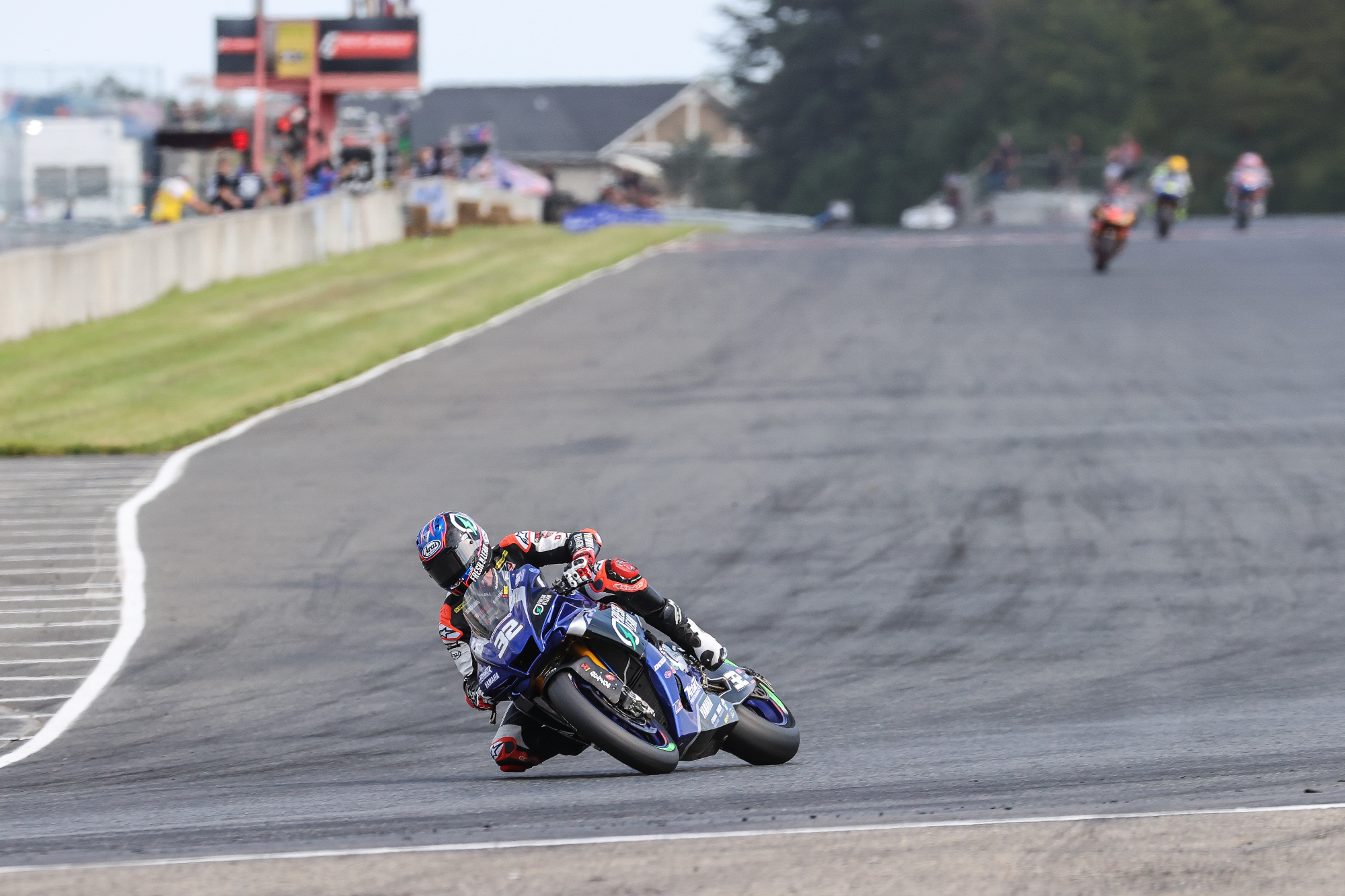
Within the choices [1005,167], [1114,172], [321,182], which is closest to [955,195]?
[1005,167]

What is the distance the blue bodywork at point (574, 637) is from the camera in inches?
286

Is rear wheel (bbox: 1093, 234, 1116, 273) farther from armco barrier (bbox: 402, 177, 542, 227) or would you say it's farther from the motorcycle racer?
armco barrier (bbox: 402, 177, 542, 227)

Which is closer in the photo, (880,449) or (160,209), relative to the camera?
(880,449)


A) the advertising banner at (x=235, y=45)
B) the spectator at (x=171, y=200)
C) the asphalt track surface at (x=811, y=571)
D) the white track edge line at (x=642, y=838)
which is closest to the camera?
the white track edge line at (x=642, y=838)

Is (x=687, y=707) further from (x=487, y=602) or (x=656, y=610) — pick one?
(x=487, y=602)

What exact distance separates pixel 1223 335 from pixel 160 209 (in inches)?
812

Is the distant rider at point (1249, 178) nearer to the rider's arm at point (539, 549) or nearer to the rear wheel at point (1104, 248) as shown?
the rear wheel at point (1104, 248)

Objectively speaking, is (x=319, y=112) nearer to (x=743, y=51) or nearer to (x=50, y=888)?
(x=50, y=888)

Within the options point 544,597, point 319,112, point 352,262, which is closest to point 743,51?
point 319,112

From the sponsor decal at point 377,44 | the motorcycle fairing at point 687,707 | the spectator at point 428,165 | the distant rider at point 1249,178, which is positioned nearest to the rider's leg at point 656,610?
the motorcycle fairing at point 687,707

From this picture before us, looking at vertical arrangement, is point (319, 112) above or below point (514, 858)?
above

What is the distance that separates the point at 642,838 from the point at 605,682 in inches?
52.4

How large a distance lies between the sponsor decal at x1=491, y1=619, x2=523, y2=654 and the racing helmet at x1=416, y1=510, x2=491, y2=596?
1.04ft

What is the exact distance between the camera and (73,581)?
13.0 meters
